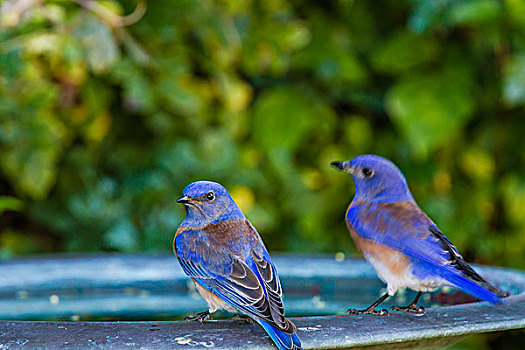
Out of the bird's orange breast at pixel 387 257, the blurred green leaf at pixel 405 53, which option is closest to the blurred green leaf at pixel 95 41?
the blurred green leaf at pixel 405 53

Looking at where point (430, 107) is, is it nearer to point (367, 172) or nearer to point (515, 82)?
point (515, 82)

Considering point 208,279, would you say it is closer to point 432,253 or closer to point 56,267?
point 432,253

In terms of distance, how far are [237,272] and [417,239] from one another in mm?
490

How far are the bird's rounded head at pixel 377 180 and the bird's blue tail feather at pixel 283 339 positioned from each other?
0.65 m

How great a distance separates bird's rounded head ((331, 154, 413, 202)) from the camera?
6.37 ft

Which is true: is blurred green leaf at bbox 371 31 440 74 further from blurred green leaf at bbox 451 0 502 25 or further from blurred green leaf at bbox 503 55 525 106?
blurred green leaf at bbox 503 55 525 106

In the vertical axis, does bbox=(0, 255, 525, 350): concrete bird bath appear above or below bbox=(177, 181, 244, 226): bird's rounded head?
below

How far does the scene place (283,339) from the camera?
4.50 ft

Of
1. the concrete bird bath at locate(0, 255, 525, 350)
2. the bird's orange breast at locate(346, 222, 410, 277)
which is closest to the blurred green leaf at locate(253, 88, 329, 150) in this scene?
the concrete bird bath at locate(0, 255, 525, 350)

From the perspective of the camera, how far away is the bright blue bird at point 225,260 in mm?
1519

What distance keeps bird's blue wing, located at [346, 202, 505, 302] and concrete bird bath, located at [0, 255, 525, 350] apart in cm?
6

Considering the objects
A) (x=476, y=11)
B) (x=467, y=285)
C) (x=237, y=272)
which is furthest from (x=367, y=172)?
(x=476, y=11)

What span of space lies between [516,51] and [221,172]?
1.86 m

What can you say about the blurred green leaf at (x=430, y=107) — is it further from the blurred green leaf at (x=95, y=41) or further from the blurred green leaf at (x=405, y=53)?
the blurred green leaf at (x=95, y=41)
